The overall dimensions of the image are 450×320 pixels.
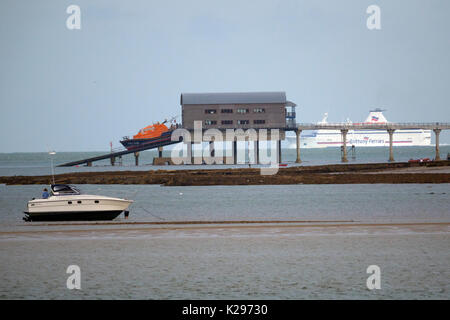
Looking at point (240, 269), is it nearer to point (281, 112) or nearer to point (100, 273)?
point (100, 273)

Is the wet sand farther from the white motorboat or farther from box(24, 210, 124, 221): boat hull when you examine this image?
the white motorboat

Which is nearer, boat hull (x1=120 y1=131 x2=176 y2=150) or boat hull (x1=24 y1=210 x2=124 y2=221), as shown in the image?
boat hull (x1=24 y1=210 x2=124 y2=221)

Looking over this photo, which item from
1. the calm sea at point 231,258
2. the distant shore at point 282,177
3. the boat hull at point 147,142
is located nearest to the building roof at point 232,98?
the boat hull at point 147,142

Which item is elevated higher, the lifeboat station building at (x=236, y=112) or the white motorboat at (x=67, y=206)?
the lifeboat station building at (x=236, y=112)

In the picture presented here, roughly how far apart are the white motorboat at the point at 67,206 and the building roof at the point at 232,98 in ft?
226

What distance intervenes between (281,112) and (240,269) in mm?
83483

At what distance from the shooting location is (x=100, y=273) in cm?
2019

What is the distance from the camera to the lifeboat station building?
10075 centimetres

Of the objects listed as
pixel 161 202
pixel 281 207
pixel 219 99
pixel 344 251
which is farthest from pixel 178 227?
pixel 219 99

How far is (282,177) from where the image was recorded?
7000cm

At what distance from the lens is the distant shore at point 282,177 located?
67.4 m

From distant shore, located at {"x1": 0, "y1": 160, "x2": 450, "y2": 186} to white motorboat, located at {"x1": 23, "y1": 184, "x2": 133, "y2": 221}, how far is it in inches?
1397

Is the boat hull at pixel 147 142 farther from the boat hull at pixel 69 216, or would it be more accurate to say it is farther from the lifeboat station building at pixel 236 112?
the boat hull at pixel 69 216

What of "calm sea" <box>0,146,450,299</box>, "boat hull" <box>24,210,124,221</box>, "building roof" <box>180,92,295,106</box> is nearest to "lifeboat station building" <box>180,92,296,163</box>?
"building roof" <box>180,92,295,106</box>
